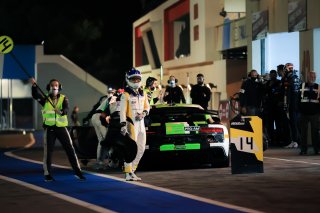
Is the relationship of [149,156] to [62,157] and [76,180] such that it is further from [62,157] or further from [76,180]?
[62,157]

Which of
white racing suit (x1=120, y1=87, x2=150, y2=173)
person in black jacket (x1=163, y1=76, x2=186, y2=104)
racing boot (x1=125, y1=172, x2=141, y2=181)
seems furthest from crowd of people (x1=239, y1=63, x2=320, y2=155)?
racing boot (x1=125, y1=172, x2=141, y2=181)

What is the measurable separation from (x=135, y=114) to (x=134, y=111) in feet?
0.20

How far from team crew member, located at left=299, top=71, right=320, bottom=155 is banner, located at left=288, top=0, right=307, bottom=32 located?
5.30 metres

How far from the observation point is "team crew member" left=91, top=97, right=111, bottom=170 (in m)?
17.0

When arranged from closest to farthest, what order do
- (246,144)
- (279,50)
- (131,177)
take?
(131,177) < (246,144) < (279,50)

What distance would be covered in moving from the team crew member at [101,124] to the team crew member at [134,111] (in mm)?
2001

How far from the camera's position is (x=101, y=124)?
17.4 m

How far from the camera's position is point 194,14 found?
4125 cm

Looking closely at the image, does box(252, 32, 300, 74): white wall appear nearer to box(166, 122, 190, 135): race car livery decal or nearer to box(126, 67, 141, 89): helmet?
box(166, 122, 190, 135): race car livery decal

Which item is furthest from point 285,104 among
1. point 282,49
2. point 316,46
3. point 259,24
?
point 259,24

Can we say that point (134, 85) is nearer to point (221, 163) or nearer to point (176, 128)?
point (176, 128)

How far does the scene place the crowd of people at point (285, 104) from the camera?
1964cm

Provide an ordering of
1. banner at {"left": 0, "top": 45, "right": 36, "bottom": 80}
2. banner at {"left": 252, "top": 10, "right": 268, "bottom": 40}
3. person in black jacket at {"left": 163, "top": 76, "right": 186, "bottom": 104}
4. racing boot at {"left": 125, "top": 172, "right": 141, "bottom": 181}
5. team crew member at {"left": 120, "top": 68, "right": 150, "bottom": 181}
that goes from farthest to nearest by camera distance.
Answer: banner at {"left": 0, "top": 45, "right": 36, "bottom": 80} < banner at {"left": 252, "top": 10, "right": 268, "bottom": 40} < person in black jacket at {"left": 163, "top": 76, "right": 186, "bottom": 104} < team crew member at {"left": 120, "top": 68, "right": 150, "bottom": 181} < racing boot at {"left": 125, "top": 172, "right": 141, "bottom": 181}

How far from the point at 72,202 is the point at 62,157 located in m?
9.58
